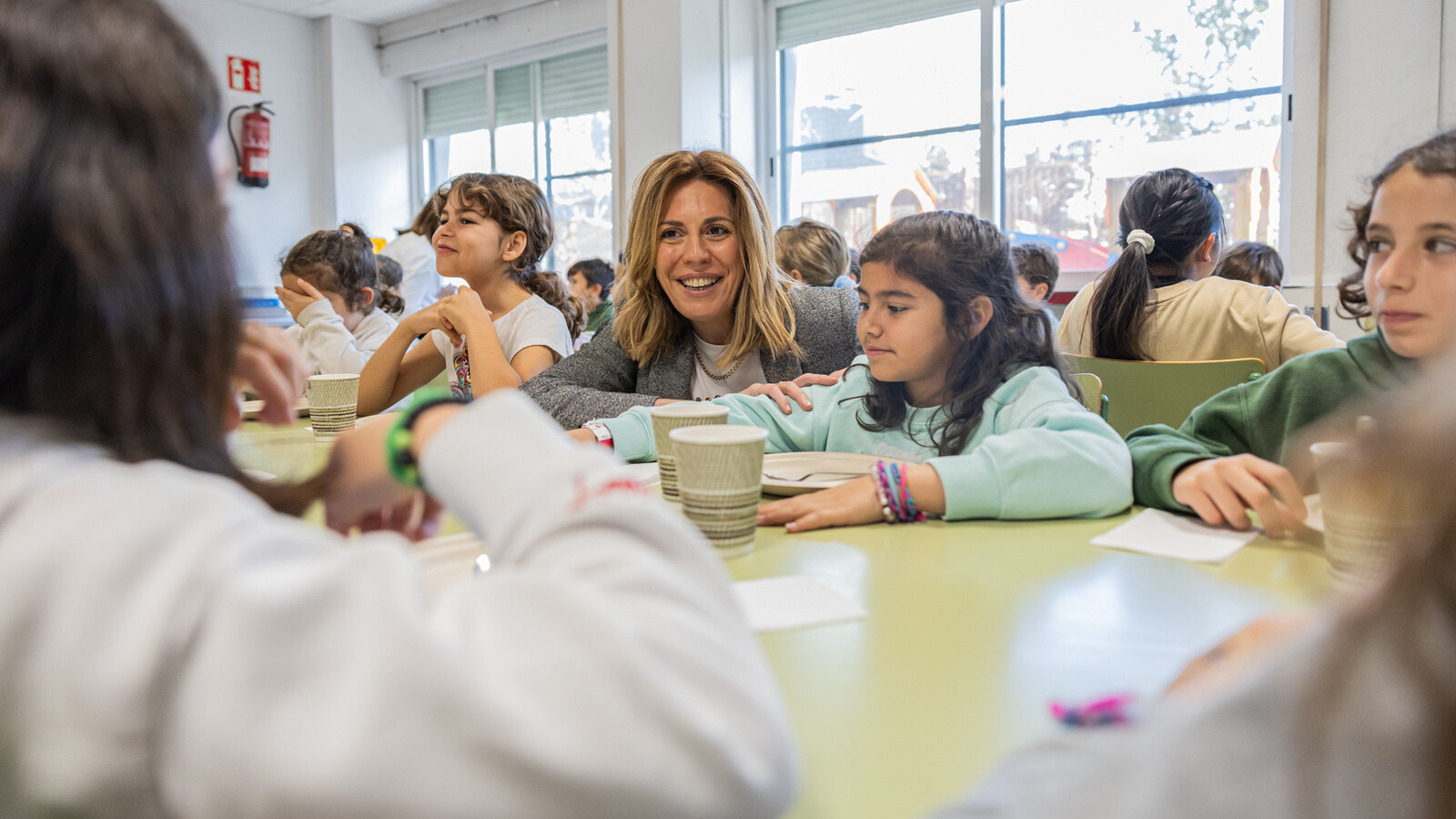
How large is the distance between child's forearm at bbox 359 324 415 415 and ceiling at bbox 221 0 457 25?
190 inches

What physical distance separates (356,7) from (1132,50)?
492 centimetres

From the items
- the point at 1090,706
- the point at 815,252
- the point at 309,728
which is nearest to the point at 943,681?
the point at 1090,706

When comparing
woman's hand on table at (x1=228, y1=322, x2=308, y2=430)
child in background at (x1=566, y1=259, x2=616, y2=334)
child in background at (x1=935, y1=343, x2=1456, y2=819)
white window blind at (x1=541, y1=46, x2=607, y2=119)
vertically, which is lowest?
child in background at (x1=935, y1=343, x2=1456, y2=819)

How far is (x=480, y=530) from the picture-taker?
1.51ft

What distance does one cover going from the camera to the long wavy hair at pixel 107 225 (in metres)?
0.43

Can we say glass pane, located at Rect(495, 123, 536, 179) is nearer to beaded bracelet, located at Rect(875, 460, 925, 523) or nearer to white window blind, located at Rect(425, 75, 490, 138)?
white window blind, located at Rect(425, 75, 490, 138)

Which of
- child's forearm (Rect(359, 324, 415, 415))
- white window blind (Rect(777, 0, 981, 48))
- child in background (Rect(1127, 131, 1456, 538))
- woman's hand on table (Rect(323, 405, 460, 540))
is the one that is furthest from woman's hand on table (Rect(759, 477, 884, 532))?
white window blind (Rect(777, 0, 981, 48))

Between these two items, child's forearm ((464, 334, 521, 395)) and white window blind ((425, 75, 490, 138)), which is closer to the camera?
child's forearm ((464, 334, 521, 395))

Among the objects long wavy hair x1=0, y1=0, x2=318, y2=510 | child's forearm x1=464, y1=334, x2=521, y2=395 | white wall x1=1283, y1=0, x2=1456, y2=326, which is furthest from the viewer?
white wall x1=1283, y1=0, x2=1456, y2=326

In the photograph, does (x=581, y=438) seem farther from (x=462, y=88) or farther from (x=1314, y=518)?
(x=462, y=88)

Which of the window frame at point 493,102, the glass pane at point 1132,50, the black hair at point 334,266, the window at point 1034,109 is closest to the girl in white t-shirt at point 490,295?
the black hair at point 334,266

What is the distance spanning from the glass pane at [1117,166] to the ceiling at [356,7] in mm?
4085

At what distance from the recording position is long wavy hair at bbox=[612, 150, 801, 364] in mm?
1853

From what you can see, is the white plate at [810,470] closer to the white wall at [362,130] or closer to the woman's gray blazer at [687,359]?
the woman's gray blazer at [687,359]
